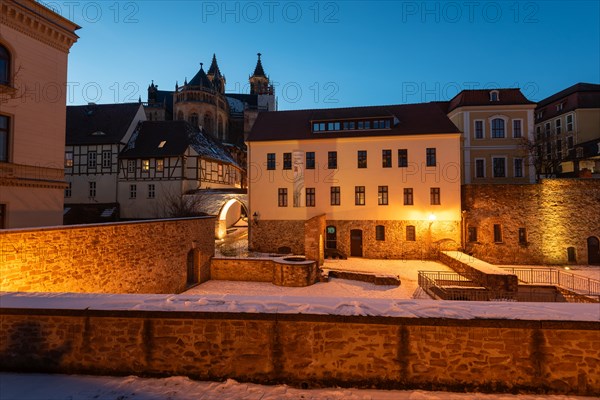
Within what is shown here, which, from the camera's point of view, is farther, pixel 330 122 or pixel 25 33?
pixel 330 122

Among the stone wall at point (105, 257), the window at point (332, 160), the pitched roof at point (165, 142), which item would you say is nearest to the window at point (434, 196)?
the window at point (332, 160)

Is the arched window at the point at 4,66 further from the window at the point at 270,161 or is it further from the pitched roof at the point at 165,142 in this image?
the pitched roof at the point at 165,142

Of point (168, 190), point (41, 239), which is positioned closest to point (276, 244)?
point (168, 190)

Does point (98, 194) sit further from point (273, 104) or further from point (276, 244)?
point (273, 104)

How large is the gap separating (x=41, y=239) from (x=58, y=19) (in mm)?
13420

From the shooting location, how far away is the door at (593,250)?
23297 mm

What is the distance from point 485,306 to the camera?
5.96m

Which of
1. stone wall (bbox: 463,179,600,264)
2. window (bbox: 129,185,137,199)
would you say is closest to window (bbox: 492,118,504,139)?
stone wall (bbox: 463,179,600,264)

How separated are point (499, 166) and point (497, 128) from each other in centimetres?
341

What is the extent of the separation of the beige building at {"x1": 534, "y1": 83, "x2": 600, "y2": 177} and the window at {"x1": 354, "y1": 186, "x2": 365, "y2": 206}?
70.6 ft

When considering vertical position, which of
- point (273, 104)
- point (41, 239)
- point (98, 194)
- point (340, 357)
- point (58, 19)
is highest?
point (273, 104)

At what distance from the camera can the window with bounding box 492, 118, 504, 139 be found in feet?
91.6

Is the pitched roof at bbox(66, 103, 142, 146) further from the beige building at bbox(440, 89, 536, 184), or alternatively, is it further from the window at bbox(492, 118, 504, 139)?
the window at bbox(492, 118, 504, 139)

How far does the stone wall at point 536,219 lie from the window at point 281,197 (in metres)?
14.0
